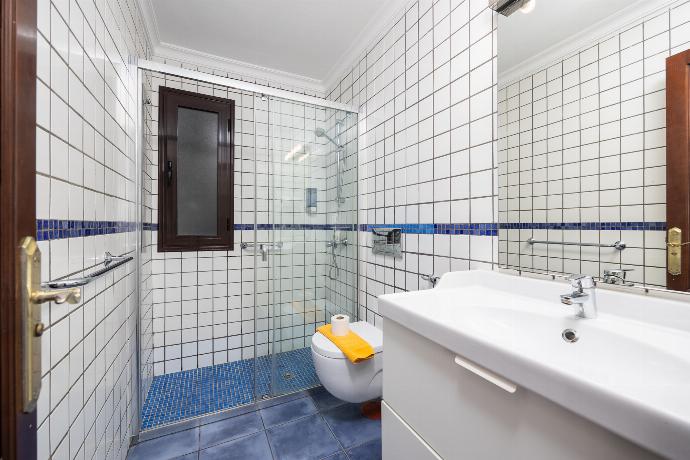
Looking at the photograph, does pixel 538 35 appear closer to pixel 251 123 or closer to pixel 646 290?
pixel 646 290

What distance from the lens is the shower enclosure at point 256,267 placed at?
180 cm

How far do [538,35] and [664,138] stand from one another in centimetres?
57

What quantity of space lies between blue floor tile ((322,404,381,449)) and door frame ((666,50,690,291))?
144 centimetres

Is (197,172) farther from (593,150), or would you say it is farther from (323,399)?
(593,150)

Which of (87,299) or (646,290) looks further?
(87,299)

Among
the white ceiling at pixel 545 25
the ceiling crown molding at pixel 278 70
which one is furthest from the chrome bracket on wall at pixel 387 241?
the ceiling crown molding at pixel 278 70

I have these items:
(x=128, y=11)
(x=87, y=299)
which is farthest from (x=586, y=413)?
(x=128, y=11)

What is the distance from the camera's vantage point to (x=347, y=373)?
4.75 ft

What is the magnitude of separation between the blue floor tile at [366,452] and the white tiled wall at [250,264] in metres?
0.68

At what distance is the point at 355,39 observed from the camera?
2062 millimetres

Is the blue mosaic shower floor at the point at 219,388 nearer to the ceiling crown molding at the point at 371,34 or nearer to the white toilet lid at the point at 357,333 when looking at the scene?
the white toilet lid at the point at 357,333

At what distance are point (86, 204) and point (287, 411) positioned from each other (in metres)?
1.51

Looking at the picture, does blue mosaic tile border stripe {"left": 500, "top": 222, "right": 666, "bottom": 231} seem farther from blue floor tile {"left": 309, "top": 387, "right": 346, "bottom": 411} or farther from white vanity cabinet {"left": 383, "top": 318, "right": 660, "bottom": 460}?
blue floor tile {"left": 309, "top": 387, "right": 346, "bottom": 411}

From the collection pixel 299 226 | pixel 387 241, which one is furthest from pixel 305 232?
pixel 387 241
